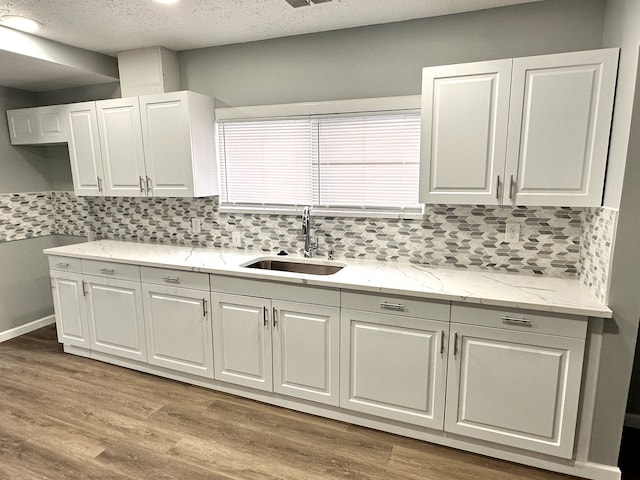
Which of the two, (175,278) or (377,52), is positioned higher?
(377,52)

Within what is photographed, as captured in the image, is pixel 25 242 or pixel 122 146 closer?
pixel 122 146

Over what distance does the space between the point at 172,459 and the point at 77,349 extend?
1.83 metres

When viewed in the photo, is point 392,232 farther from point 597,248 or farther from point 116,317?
point 116,317

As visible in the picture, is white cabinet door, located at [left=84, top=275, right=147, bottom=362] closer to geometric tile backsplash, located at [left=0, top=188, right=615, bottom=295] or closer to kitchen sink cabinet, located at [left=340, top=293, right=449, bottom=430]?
geometric tile backsplash, located at [left=0, top=188, right=615, bottom=295]

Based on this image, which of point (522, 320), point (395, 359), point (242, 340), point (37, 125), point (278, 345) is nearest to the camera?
point (522, 320)

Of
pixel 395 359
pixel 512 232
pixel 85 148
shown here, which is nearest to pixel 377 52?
pixel 512 232

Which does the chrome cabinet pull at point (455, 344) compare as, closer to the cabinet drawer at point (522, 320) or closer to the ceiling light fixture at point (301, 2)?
the cabinet drawer at point (522, 320)

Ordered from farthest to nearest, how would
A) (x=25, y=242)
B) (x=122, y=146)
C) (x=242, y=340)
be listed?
(x=25, y=242) < (x=122, y=146) < (x=242, y=340)

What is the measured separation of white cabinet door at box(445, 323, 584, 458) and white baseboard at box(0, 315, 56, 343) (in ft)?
13.4

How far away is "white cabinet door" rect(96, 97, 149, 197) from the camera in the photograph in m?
3.06

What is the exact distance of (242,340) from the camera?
103 inches

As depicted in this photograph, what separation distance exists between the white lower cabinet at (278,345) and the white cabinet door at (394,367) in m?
0.09

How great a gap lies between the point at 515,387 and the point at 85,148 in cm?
368

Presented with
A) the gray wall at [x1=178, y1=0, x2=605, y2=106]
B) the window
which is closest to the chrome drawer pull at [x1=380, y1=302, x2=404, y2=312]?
the window
